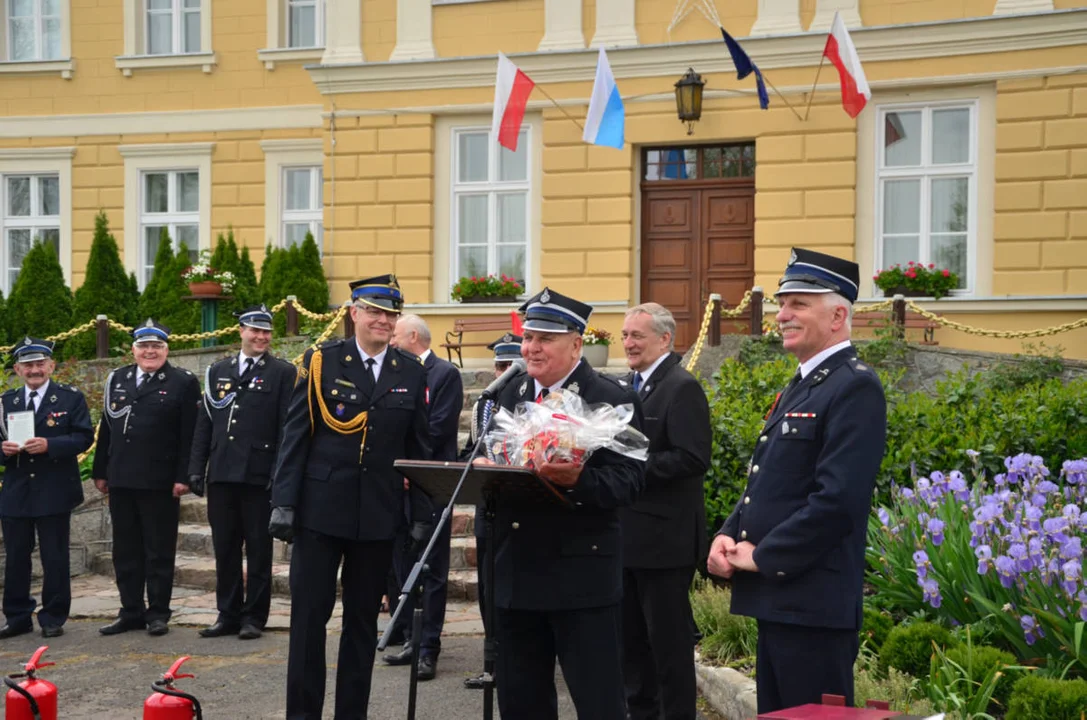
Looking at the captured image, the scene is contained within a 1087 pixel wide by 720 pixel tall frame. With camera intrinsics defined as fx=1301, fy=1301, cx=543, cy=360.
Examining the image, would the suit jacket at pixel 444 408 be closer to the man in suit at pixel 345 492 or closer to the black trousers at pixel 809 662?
the man in suit at pixel 345 492

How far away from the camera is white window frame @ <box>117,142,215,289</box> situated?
2064 cm

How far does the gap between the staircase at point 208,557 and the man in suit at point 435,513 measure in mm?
1602

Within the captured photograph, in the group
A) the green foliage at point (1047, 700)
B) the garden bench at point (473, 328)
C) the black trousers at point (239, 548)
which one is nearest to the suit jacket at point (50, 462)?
the black trousers at point (239, 548)

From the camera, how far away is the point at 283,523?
20.2ft

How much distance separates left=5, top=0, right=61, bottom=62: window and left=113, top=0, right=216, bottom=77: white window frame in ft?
4.73

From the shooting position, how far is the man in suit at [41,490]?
9.38 meters

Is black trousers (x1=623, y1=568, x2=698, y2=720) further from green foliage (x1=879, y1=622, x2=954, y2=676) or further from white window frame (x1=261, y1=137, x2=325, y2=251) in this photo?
white window frame (x1=261, y1=137, x2=325, y2=251)

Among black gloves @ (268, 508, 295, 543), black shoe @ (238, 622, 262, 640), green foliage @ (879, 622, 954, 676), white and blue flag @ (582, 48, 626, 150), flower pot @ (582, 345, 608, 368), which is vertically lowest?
black shoe @ (238, 622, 262, 640)

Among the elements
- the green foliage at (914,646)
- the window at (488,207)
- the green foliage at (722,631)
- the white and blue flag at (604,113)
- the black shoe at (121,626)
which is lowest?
the black shoe at (121,626)

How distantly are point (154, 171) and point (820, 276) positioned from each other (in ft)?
59.8

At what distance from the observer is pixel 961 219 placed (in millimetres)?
16156

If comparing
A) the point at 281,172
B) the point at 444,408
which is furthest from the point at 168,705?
the point at 281,172

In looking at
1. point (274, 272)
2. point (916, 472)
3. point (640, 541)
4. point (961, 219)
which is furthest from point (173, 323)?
point (640, 541)

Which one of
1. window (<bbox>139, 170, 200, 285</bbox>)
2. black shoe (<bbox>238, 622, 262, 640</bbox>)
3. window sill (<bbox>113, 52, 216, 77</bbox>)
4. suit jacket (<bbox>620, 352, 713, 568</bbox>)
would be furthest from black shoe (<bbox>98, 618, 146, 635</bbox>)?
window sill (<bbox>113, 52, 216, 77</bbox>)
